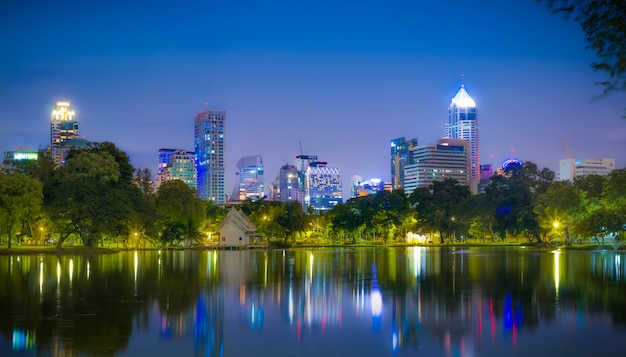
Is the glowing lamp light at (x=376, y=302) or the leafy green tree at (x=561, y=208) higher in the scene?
the leafy green tree at (x=561, y=208)

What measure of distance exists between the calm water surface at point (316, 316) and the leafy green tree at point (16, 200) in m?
30.6

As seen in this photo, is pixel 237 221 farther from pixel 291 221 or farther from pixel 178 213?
pixel 178 213

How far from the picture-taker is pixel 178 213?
86062 millimetres

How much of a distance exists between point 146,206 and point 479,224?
2033 inches

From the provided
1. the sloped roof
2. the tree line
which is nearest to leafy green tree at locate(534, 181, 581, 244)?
the tree line

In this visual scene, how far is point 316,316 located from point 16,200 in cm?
4804

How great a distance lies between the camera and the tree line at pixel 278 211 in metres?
62.9

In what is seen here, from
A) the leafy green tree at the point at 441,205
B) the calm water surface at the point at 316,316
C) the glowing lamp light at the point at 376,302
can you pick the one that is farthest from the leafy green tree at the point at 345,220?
the glowing lamp light at the point at 376,302

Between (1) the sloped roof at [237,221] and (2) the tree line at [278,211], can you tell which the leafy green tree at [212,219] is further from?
(1) the sloped roof at [237,221]

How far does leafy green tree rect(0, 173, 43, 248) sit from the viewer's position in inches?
2274

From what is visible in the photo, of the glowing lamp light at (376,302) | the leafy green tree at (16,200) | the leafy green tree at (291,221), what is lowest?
the glowing lamp light at (376,302)

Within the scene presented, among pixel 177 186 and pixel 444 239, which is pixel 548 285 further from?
pixel 444 239

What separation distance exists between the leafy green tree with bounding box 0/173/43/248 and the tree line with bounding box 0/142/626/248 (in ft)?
0.30

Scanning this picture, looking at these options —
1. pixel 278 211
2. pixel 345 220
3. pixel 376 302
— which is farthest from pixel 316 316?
pixel 345 220
